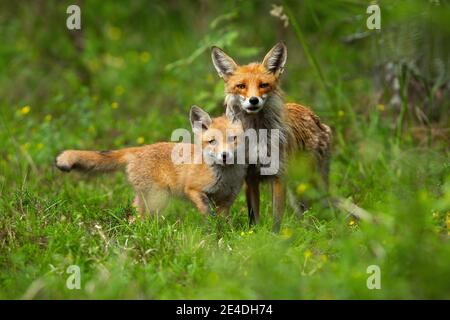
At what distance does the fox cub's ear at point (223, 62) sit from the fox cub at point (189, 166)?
1.33 ft

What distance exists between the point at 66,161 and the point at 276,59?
2253 mm

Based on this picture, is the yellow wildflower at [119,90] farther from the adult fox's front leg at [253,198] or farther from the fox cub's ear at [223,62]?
the adult fox's front leg at [253,198]

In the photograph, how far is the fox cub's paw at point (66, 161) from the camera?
6.71 metres

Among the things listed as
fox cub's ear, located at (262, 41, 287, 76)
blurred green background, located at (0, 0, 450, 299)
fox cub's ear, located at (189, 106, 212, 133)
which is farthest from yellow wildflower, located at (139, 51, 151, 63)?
fox cub's ear, located at (262, 41, 287, 76)

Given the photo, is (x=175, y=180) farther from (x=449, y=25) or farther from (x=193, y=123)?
(x=449, y=25)

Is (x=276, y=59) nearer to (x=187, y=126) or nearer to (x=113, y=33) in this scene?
(x=187, y=126)

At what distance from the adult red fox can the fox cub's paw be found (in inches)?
63.0

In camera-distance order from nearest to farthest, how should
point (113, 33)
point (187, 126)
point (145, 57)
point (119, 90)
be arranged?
point (187, 126) → point (119, 90) → point (145, 57) → point (113, 33)

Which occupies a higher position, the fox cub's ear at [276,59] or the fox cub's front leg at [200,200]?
the fox cub's ear at [276,59]

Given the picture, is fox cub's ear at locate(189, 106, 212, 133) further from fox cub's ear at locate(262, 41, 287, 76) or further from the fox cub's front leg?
fox cub's ear at locate(262, 41, 287, 76)

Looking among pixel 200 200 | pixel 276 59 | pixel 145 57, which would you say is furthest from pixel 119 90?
pixel 276 59

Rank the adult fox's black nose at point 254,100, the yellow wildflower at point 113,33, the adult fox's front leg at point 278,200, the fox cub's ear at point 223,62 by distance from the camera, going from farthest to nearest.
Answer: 1. the yellow wildflower at point 113,33
2. the fox cub's ear at point 223,62
3. the adult fox's front leg at point 278,200
4. the adult fox's black nose at point 254,100

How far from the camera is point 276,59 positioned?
6734 millimetres

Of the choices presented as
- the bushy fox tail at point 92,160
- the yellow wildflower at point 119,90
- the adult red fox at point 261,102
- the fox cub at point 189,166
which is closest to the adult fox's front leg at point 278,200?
the adult red fox at point 261,102
